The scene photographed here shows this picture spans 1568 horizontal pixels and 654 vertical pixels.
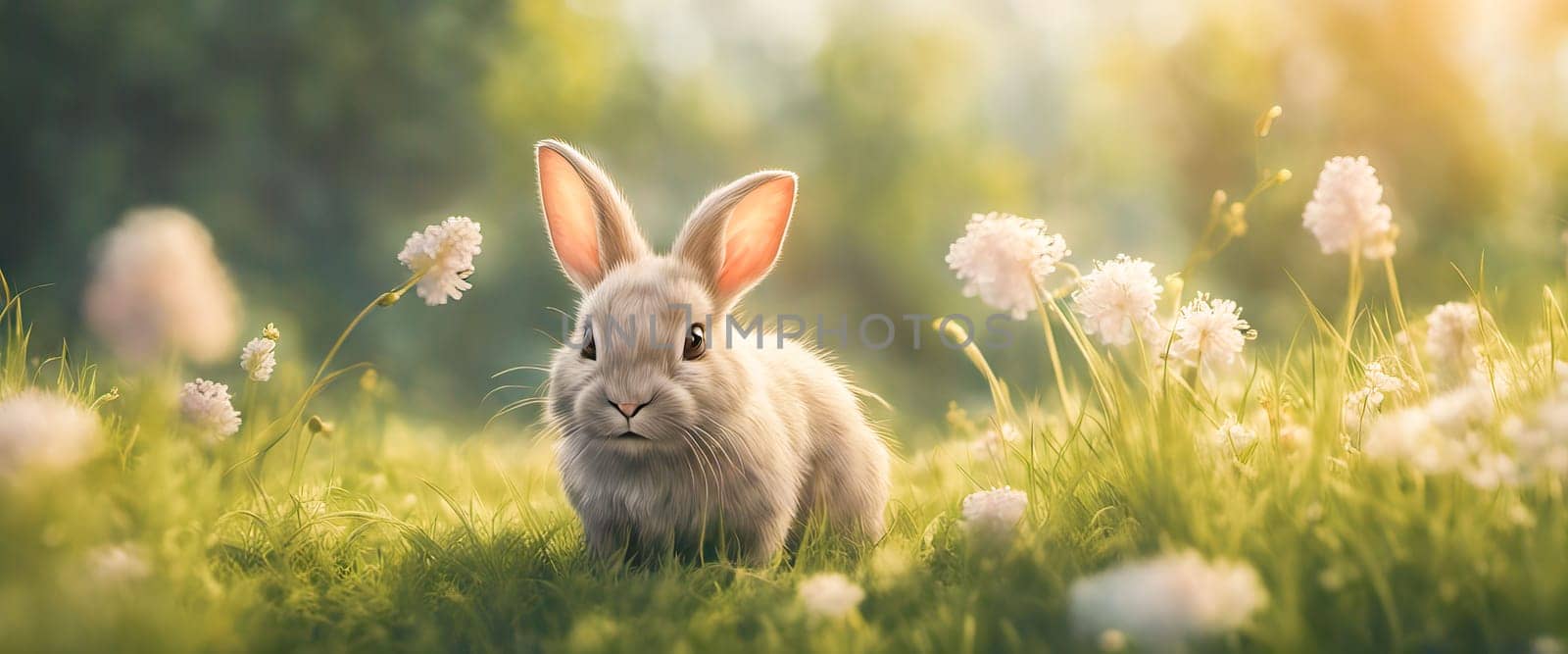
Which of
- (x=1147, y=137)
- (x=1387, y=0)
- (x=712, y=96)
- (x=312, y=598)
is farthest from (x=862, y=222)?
(x=312, y=598)

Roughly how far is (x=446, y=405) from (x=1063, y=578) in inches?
315

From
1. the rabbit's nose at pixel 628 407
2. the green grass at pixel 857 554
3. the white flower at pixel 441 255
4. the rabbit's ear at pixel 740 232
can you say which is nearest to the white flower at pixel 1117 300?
the green grass at pixel 857 554

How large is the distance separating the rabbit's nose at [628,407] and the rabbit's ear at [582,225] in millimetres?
736

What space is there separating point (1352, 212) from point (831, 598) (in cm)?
187

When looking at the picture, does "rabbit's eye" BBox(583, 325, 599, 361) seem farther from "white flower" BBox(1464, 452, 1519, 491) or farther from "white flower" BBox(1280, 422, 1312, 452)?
"white flower" BBox(1464, 452, 1519, 491)

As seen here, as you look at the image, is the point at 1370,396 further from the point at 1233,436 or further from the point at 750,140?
the point at 750,140

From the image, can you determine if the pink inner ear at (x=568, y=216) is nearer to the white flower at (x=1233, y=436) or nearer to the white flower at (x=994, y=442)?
the white flower at (x=994, y=442)

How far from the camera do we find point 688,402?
360 centimetres

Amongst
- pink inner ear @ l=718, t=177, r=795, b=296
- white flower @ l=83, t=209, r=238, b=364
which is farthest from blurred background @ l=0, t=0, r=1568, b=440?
pink inner ear @ l=718, t=177, r=795, b=296

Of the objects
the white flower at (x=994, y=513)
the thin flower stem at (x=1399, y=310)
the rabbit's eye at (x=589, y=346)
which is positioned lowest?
the white flower at (x=994, y=513)

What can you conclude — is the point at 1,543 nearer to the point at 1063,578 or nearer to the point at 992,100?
the point at 1063,578

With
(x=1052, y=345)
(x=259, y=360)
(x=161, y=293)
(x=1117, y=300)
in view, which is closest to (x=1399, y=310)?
(x=1117, y=300)

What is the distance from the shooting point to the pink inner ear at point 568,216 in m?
4.17

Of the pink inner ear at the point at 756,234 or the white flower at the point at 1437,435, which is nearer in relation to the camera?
the white flower at the point at 1437,435
